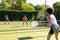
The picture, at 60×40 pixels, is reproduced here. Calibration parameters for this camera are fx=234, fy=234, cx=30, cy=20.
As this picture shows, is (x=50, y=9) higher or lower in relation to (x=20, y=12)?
higher

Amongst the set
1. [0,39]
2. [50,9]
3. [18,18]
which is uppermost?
[50,9]

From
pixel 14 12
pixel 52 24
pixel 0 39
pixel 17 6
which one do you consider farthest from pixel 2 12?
pixel 52 24

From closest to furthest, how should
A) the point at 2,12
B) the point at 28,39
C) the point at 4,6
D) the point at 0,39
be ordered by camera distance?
1. the point at 28,39
2. the point at 0,39
3. the point at 2,12
4. the point at 4,6

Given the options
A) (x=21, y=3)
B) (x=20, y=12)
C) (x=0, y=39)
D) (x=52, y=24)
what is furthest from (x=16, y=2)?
(x=52, y=24)

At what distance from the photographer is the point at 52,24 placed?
8.54 metres

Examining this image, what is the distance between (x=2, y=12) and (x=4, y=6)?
1352 cm

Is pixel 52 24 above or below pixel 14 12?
above

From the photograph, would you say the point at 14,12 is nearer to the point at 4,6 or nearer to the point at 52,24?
the point at 4,6

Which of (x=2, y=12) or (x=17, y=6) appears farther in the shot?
(x=17, y=6)

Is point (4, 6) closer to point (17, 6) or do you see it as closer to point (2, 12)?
point (17, 6)

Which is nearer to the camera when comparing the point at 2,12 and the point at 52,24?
the point at 52,24

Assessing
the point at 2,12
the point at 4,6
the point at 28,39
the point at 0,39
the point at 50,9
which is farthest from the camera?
the point at 4,6

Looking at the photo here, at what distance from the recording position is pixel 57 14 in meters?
44.7

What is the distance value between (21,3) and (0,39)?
48.4 metres
